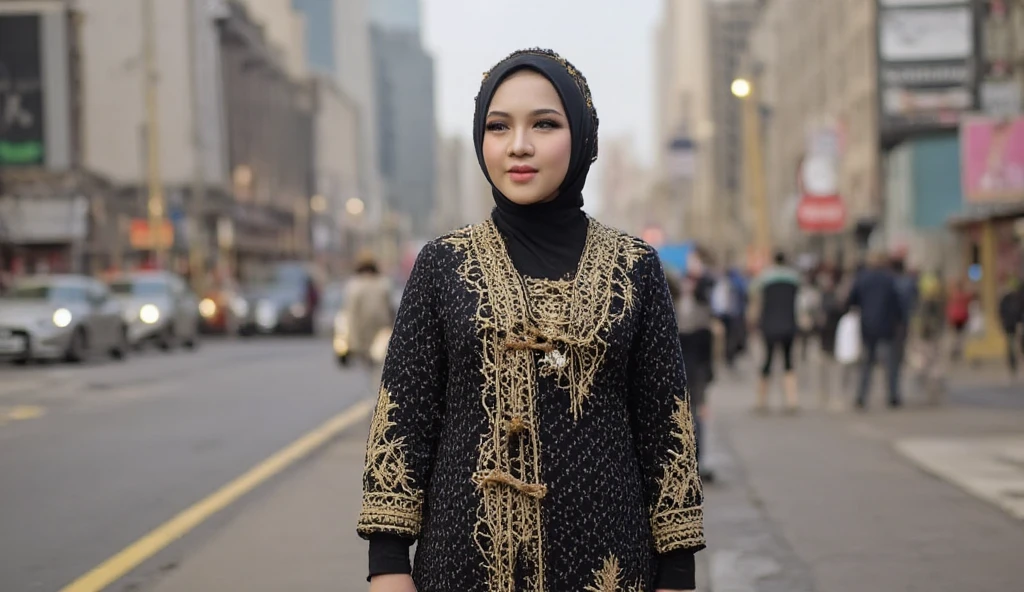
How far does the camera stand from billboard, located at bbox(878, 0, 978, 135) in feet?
193

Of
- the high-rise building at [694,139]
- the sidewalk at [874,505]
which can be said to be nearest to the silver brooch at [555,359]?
the sidewalk at [874,505]

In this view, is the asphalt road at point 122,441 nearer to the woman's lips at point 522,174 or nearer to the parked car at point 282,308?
the woman's lips at point 522,174

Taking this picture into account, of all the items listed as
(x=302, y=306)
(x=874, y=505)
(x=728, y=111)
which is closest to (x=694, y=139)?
(x=728, y=111)

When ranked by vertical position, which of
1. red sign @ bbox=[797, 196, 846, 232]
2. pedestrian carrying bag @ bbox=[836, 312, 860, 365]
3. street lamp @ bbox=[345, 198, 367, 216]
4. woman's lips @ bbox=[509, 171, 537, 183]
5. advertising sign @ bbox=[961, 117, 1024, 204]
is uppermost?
street lamp @ bbox=[345, 198, 367, 216]

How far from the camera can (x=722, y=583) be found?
25.7 feet

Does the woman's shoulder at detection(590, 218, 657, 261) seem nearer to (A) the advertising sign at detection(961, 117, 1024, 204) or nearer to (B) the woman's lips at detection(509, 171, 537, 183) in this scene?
(B) the woman's lips at detection(509, 171, 537, 183)

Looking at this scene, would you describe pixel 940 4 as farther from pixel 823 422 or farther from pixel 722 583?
pixel 722 583

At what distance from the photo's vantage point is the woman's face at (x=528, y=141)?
10.4ft

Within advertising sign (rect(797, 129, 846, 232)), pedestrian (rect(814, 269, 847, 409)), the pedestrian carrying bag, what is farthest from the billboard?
the pedestrian carrying bag

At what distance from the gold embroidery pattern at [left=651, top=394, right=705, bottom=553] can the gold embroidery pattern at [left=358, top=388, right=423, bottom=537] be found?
1.57 feet

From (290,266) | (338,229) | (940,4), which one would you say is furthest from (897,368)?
(338,229)

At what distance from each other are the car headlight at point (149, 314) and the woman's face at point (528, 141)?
117 feet

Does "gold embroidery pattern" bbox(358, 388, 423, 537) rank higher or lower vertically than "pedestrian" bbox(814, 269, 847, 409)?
higher

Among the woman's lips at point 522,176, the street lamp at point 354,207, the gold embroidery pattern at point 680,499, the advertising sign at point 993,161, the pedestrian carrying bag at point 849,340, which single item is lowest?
the pedestrian carrying bag at point 849,340
